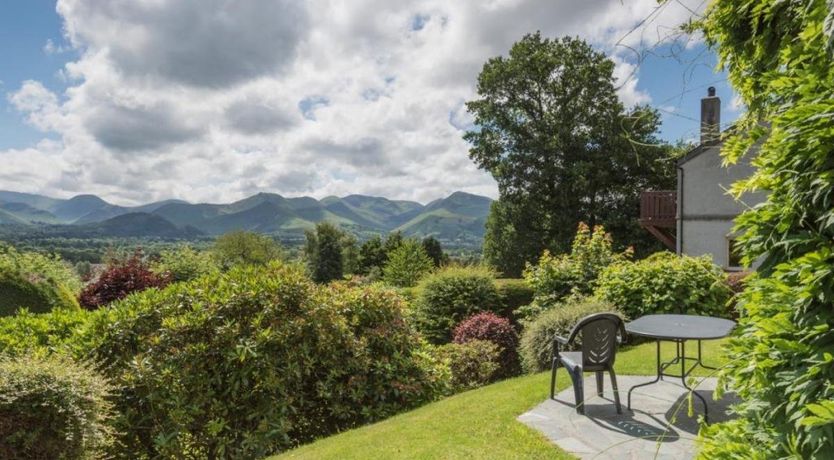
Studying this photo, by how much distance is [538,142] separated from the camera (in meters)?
23.4

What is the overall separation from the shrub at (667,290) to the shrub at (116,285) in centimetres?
1061

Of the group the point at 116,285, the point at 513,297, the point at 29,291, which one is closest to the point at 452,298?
the point at 513,297

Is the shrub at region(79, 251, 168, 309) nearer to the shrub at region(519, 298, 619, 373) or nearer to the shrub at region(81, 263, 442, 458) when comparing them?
the shrub at region(81, 263, 442, 458)

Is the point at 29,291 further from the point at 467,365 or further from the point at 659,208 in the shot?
the point at 659,208

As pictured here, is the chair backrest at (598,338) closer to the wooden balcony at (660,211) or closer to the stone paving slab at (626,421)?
the stone paving slab at (626,421)

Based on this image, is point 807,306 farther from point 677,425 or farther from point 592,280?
point 592,280

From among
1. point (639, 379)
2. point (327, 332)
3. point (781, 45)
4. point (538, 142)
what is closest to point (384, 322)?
point (327, 332)

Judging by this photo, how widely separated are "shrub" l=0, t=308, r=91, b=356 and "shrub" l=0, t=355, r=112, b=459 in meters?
1.58

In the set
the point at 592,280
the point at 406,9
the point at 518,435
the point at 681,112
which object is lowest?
the point at 518,435

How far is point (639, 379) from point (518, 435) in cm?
269

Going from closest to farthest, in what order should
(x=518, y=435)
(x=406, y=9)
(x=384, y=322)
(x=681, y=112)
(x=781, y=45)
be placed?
1. (x=781, y=45)
2. (x=681, y=112)
3. (x=518, y=435)
4. (x=384, y=322)
5. (x=406, y=9)

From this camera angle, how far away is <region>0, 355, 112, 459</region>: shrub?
3.80m

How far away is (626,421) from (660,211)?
52.2 ft

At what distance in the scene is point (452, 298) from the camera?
41.5 feet
